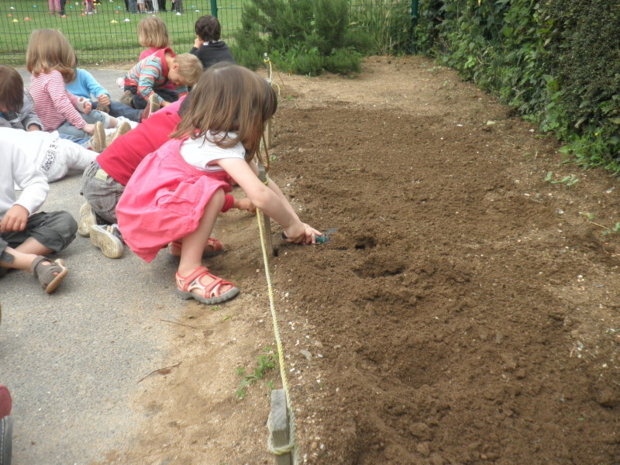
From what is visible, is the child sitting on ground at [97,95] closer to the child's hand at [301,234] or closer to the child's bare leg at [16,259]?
the child's bare leg at [16,259]

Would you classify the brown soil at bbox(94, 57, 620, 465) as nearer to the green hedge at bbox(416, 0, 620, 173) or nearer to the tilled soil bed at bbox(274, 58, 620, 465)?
the tilled soil bed at bbox(274, 58, 620, 465)

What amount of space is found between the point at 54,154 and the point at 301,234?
2654mm

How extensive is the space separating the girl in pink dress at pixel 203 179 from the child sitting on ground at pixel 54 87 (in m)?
2.61

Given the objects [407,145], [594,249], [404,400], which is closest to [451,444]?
[404,400]

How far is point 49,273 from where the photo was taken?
3.46 metres

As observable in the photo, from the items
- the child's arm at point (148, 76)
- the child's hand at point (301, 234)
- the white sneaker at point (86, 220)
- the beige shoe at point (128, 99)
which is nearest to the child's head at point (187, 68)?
the child's arm at point (148, 76)

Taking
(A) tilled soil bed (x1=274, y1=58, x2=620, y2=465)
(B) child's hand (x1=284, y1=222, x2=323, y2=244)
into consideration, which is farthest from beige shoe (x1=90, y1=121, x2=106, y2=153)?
(B) child's hand (x1=284, y1=222, x2=323, y2=244)

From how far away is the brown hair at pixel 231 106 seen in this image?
→ 10.6ft

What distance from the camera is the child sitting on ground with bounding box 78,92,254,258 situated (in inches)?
159

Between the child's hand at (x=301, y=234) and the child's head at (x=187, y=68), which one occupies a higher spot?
the child's head at (x=187, y=68)

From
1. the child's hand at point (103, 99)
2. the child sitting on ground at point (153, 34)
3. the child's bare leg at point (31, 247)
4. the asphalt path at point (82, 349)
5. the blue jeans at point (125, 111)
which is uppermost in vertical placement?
the child sitting on ground at point (153, 34)

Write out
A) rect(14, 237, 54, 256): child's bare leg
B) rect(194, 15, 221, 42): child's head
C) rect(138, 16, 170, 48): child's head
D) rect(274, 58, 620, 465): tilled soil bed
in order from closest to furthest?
rect(274, 58, 620, 465): tilled soil bed, rect(14, 237, 54, 256): child's bare leg, rect(138, 16, 170, 48): child's head, rect(194, 15, 221, 42): child's head

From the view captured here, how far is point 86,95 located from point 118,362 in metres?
4.27

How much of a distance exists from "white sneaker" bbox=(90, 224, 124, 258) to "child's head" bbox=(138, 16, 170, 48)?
10.5ft
